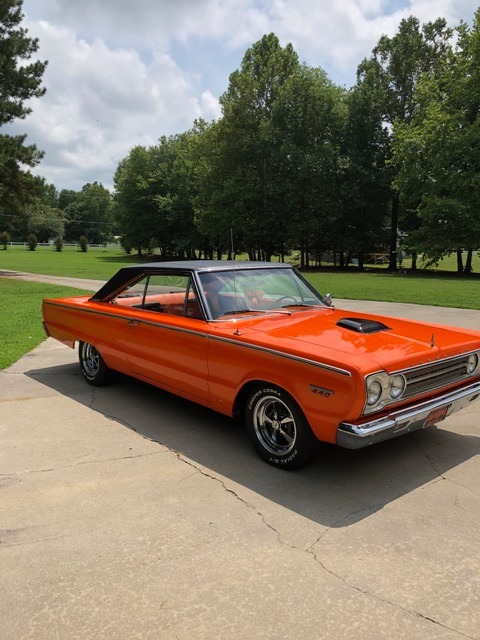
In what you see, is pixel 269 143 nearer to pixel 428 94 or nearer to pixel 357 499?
pixel 428 94

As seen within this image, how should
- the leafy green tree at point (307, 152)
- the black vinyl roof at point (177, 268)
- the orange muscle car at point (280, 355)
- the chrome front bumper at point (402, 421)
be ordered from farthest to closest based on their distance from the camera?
1. the leafy green tree at point (307, 152)
2. the black vinyl roof at point (177, 268)
3. the orange muscle car at point (280, 355)
4. the chrome front bumper at point (402, 421)

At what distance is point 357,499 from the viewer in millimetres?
3240

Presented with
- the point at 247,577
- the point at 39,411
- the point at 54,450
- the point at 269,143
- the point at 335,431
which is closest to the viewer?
the point at 247,577

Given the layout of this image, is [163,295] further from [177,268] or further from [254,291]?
[254,291]

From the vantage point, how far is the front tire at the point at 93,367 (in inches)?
225

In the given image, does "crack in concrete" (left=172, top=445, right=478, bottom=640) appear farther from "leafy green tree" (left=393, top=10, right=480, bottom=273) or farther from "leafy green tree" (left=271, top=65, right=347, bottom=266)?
"leafy green tree" (left=271, top=65, right=347, bottom=266)

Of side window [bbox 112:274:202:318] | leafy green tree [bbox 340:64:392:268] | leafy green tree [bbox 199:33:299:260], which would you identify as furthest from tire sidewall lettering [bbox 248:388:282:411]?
leafy green tree [bbox 340:64:392:268]

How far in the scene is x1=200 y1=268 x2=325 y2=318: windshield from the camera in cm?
448

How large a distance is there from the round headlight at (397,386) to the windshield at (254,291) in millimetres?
1604

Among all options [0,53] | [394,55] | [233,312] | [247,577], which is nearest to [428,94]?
[394,55]

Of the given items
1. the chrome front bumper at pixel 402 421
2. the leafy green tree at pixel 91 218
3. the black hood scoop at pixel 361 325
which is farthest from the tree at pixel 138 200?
the leafy green tree at pixel 91 218

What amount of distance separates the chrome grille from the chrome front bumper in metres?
0.09

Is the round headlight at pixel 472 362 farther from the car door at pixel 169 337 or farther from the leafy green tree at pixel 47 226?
the leafy green tree at pixel 47 226

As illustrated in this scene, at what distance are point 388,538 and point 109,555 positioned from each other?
5.20 feet
